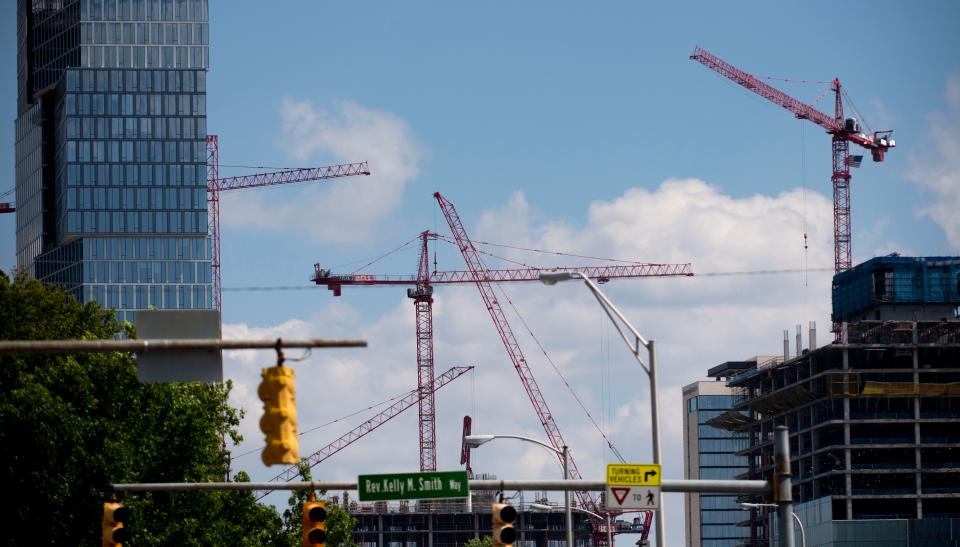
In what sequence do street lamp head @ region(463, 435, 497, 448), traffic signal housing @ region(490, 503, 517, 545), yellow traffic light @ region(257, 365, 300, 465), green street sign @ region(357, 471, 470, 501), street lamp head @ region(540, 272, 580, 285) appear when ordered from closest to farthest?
1. yellow traffic light @ region(257, 365, 300, 465)
2. traffic signal housing @ region(490, 503, 517, 545)
3. green street sign @ region(357, 471, 470, 501)
4. street lamp head @ region(540, 272, 580, 285)
5. street lamp head @ region(463, 435, 497, 448)

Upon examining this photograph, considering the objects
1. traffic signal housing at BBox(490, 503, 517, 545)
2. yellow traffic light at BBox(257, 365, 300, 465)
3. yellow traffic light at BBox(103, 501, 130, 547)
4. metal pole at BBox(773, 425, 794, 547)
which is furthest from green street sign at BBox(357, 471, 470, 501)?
yellow traffic light at BBox(257, 365, 300, 465)

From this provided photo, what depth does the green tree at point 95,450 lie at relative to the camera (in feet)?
217

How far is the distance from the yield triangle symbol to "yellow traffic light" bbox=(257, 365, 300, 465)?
13.9m

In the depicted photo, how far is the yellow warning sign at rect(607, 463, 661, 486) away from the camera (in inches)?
1505

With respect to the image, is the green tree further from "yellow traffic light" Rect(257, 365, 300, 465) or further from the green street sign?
"yellow traffic light" Rect(257, 365, 300, 465)

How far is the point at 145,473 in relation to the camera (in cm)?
6694

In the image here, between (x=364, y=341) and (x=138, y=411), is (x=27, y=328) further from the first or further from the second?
(x=364, y=341)

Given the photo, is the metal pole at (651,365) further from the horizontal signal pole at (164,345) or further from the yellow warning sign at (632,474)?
the horizontal signal pole at (164,345)

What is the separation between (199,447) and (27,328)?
11.4 m

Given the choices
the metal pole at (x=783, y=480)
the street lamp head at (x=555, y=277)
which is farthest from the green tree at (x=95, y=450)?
the metal pole at (x=783, y=480)

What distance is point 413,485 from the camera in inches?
1553

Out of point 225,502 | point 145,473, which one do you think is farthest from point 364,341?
point 225,502

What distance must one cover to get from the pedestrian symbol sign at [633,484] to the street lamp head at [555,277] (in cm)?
444

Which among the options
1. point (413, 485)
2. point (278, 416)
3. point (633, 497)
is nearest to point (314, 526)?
point (413, 485)
